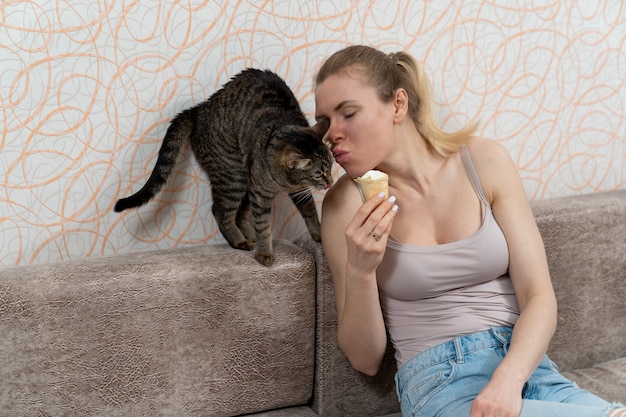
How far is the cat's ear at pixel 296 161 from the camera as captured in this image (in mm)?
1536

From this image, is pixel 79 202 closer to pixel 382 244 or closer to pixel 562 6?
pixel 382 244

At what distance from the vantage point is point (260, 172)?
162 centimetres

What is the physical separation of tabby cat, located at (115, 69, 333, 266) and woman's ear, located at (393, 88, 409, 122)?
173 millimetres

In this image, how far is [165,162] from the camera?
1.63 metres

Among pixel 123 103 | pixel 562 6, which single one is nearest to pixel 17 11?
pixel 123 103

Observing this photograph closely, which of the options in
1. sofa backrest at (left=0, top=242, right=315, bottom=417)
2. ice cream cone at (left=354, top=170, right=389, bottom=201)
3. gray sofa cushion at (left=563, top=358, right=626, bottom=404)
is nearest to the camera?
ice cream cone at (left=354, top=170, right=389, bottom=201)

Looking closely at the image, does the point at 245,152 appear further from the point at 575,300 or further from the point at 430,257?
the point at 575,300

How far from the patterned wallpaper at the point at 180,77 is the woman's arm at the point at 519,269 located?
44cm

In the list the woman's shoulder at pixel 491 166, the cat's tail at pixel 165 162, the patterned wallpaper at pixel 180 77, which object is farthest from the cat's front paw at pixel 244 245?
the woman's shoulder at pixel 491 166

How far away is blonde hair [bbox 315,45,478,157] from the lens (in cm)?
149

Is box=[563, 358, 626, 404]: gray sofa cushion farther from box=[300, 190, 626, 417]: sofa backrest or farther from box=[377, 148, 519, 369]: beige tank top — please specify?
box=[377, 148, 519, 369]: beige tank top

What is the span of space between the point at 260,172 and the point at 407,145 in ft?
1.12

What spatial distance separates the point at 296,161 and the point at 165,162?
32cm

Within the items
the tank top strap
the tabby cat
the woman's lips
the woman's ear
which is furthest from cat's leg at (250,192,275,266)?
the tank top strap
